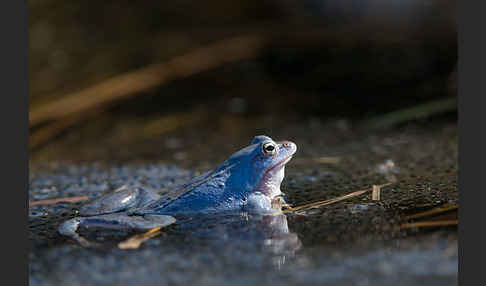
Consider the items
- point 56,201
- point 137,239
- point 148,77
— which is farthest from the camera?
point 148,77

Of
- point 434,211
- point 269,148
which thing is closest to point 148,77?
point 269,148

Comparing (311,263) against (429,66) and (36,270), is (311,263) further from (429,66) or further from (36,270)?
(429,66)

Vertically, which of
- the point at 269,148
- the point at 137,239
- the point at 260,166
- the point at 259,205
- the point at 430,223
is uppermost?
the point at 269,148

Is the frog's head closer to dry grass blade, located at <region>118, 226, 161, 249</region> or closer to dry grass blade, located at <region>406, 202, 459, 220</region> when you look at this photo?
dry grass blade, located at <region>118, 226, 161, 249</region>

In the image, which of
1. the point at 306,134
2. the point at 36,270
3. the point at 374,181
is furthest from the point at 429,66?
the point at 36,270

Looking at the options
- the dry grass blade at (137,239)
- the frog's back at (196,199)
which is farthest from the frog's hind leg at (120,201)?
the dry grass blade at (137,239)

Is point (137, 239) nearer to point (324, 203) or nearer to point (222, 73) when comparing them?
point (324, 203)

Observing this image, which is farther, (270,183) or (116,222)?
(270,183)
